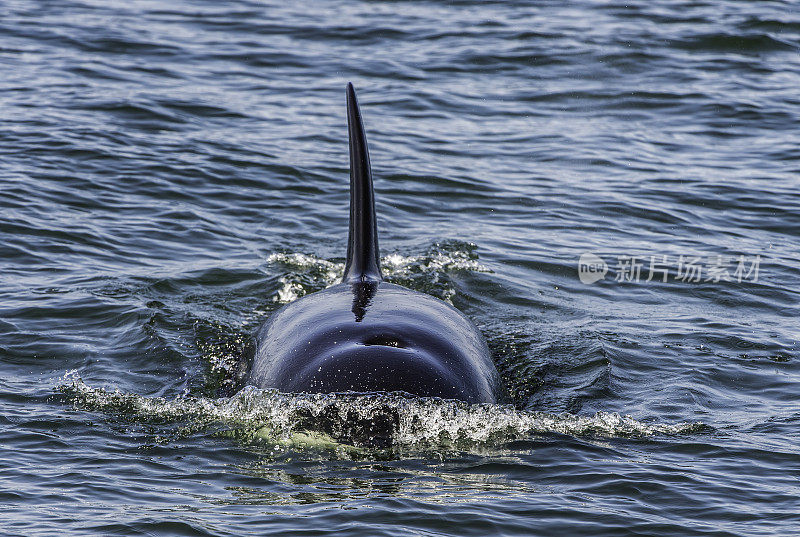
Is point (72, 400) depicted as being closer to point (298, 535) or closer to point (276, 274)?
point (298, 535)

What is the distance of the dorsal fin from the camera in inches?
344

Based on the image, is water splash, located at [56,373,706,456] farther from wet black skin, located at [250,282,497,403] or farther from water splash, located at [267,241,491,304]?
water splash, located at [267,241,491,304]

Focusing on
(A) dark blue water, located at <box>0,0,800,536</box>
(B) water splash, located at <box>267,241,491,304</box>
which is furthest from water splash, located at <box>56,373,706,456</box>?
(B) water splash, located at <box>267,241,491,304</box>

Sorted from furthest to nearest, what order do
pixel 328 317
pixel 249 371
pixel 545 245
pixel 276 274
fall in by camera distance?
pixel 545 245, pixel 276 274, pixel 249 371, pixel 328 317

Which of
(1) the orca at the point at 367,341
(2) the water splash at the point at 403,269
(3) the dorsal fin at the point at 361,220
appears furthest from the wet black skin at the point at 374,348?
(2) the water splash at the point at 403,269

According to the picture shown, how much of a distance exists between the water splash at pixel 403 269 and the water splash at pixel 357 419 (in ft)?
10.3

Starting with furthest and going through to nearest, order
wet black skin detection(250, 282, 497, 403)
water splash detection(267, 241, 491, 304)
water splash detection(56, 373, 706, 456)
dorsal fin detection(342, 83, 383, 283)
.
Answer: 1. water splash detection(267, 241, 491, 304)
2. dorsal fin detection(342, 83, 383, 283)
3. wet black skin detection(250, 282, 497, 403)
4. water splash detection(56, 373, 706, 456)

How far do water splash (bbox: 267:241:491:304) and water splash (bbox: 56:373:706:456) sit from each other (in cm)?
315

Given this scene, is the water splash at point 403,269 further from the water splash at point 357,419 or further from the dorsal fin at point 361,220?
the water splash at point 357,419

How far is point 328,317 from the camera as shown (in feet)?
25.0

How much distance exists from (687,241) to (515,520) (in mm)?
7844

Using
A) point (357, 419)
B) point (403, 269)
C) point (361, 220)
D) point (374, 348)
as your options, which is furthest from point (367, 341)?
point (403, 269)

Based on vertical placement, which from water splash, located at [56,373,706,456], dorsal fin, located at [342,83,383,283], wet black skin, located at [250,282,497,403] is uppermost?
dorsal fin, located at [342,83,383,283]

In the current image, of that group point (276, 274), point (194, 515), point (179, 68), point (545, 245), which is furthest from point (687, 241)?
point (179, 68)
